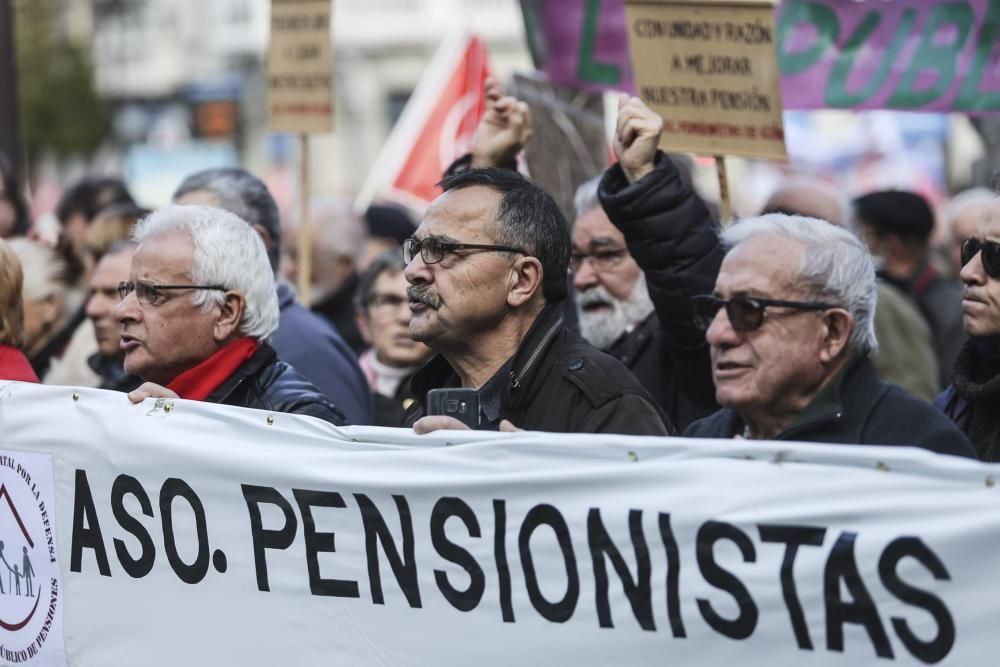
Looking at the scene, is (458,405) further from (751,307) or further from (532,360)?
(751,307)

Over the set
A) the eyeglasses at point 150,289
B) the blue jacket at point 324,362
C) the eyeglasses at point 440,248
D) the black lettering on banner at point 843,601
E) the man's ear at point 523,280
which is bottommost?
the black lettering on banner at point 843,601

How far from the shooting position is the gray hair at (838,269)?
3439mm

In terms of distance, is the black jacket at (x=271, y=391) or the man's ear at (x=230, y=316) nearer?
the black jacket at (x=271, y=391)

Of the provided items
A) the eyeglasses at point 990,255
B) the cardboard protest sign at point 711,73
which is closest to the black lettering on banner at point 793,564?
the eyeglasses at point 990,255

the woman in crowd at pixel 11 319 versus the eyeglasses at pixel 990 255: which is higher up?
the eyeglasses at pixel 990 255

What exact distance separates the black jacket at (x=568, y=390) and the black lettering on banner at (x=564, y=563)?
17.9 inches

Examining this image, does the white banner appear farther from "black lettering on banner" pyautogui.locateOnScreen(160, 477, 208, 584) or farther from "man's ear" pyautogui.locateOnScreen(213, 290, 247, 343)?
"man's ear" pyautogui.locateOnScreen(213, 290, 247, 343)

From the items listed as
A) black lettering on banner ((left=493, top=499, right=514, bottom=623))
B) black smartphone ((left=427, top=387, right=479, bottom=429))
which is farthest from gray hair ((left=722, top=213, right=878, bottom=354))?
black lettering on banner ((left=493, top=499, right=514, bottom=623))

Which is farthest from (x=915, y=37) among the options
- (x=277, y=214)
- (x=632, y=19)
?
(x=277, y=214)

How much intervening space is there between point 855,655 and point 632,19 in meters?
2.79

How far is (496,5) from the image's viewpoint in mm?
40844

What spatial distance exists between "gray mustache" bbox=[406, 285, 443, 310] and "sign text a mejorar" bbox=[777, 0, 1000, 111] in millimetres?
2311

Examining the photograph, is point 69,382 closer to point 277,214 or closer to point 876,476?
point 277,214

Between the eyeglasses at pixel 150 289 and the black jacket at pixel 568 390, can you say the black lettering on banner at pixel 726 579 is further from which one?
the eyeglasses at pixel 150 289
